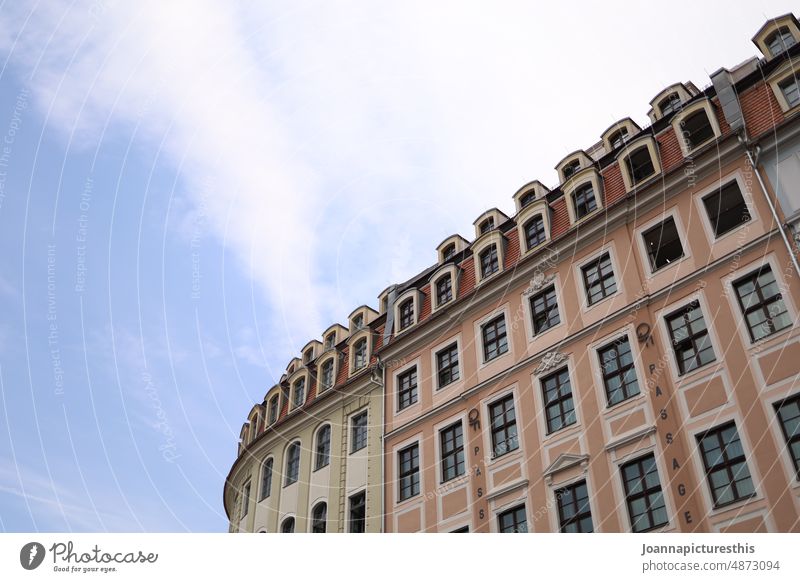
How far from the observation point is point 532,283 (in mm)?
29938

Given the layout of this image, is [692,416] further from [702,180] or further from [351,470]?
[351,470]

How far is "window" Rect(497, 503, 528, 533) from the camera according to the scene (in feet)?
83.5

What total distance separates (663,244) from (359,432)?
624 inches

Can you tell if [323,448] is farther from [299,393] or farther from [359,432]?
[299,393]

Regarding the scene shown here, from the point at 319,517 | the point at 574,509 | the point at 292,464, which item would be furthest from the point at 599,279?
the point at 292,464

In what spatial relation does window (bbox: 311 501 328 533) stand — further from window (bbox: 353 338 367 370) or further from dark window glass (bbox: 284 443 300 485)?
window (bbox: 353 338 367 370)

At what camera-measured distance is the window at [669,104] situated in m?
32.0

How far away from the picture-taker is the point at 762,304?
2236 centimetres

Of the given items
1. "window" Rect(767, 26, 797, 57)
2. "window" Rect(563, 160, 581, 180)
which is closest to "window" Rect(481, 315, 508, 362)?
"window" Rect(563, 160, 581, 180)

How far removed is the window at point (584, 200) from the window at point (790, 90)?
284 inches

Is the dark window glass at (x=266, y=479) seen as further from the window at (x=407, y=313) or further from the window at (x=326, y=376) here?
the window at (x=407, y=313)
